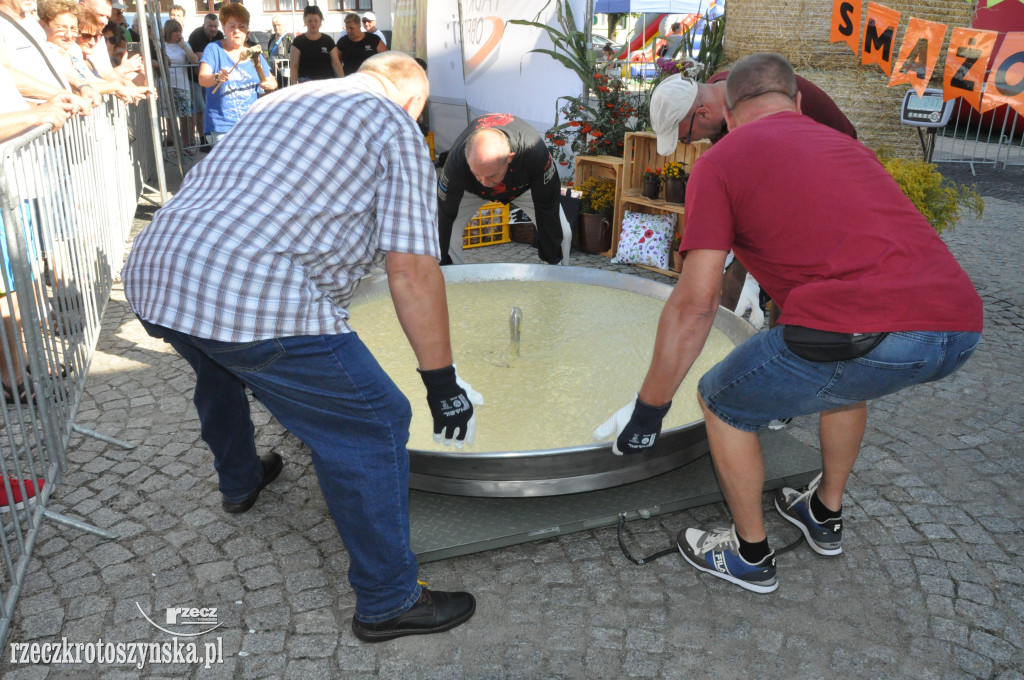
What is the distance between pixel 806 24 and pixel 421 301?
5852 mm

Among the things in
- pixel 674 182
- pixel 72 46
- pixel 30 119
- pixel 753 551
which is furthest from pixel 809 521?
pixel 72 46

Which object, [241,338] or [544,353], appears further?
[544,353]

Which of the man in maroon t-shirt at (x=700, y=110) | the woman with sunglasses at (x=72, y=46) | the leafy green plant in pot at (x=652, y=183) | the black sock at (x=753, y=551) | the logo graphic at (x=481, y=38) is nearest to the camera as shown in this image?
the black sock at (x=753, y=551)

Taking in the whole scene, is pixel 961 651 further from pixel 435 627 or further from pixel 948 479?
pixel 435 627

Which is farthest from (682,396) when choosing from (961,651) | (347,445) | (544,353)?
(347,445)

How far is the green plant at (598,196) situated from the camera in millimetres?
5984

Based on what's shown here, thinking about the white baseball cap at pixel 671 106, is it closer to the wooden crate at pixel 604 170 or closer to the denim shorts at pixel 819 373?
the denim shorts at pixel 819 373

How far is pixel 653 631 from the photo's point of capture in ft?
7.04

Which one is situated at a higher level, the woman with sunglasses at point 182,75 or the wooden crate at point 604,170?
the woman with sunglasses at point 182,75

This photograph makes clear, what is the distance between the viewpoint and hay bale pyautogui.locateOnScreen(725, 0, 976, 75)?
6.25 meters

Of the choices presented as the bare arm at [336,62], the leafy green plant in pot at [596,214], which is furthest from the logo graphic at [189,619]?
the bare arm at [336,62]

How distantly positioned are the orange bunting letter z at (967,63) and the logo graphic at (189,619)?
20.8 ft

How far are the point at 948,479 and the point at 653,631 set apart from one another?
4.98ft

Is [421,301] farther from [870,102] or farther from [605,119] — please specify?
[870,102]
